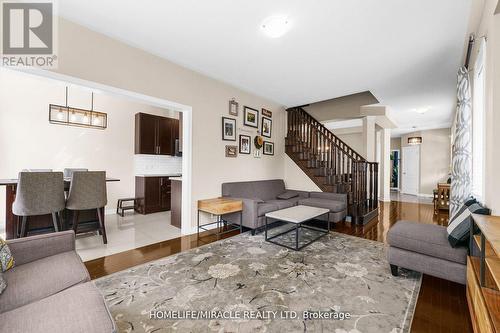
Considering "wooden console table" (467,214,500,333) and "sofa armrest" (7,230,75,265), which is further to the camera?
"sofa armrest" (7,230,75,265)

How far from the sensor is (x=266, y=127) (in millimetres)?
5234

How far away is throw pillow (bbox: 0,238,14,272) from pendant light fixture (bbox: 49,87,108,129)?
13.0 ft

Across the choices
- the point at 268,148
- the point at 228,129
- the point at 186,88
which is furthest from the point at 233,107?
the point at 268,148

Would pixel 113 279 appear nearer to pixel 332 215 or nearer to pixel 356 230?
pixel 332 215

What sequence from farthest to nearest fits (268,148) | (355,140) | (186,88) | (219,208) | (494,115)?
(355,140), (268,148), (186,88), (219,208), (494,115)

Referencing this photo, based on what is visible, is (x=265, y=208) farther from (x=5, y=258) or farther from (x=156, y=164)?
(x=156, y=164)

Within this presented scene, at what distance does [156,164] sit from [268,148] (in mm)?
3059

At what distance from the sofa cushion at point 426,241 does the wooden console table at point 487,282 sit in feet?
0.74

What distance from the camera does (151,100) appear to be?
3.18m

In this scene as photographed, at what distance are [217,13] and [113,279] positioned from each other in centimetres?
297

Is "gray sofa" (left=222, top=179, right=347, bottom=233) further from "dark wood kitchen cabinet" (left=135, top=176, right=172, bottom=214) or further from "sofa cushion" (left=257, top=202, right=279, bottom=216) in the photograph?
"dark wood kitchen cabinet" (left=135, top=176, right=172, bottom=214)

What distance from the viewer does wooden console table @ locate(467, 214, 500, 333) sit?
111 cm

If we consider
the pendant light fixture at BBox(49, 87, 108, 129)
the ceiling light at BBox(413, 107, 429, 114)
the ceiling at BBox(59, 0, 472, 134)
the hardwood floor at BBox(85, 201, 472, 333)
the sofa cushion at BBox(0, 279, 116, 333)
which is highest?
the ceiling at BBox(59, 0, 472, 134)

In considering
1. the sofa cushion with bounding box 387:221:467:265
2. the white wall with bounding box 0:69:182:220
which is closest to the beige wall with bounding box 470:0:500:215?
the sofa cushion with bounding box 387:221:467:265
